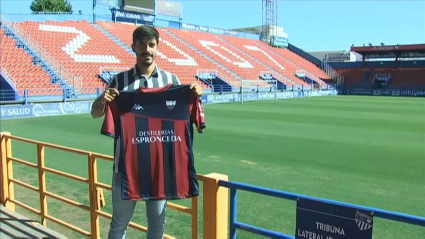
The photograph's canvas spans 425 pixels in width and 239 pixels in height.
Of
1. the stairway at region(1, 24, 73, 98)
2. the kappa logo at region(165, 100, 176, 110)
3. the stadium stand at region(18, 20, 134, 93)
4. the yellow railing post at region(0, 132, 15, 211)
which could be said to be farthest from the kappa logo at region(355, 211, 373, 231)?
the stadium stand at region(18, 20, 134, 93)

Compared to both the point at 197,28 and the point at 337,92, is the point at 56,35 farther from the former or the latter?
the point at 337,92

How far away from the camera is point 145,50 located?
265 cm

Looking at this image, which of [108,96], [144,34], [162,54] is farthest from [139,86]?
Answer: [162,54]

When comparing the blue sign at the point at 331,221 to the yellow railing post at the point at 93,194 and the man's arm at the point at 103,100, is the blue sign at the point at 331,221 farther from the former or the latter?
the yellow railing post at the point at 93,194

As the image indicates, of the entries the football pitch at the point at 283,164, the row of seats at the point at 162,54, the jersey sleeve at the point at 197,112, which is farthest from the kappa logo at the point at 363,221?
the row of seats at the point at 162,54

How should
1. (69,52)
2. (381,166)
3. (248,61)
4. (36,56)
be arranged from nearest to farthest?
(381,166), (36,56), (69,52), (248,61)

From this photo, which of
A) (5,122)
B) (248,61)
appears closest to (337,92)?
(248,61)

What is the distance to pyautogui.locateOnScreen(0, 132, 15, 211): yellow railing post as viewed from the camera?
4.97m

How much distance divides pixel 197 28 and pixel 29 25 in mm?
18734

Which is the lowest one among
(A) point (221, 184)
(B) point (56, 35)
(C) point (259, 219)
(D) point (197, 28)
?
(C) point (259, 219)

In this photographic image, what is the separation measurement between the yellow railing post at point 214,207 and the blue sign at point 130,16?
34303 millimetres

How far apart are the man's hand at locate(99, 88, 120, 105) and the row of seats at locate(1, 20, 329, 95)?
1983 cm

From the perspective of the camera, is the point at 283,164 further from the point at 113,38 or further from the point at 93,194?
the point at 113,38

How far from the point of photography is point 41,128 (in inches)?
523
